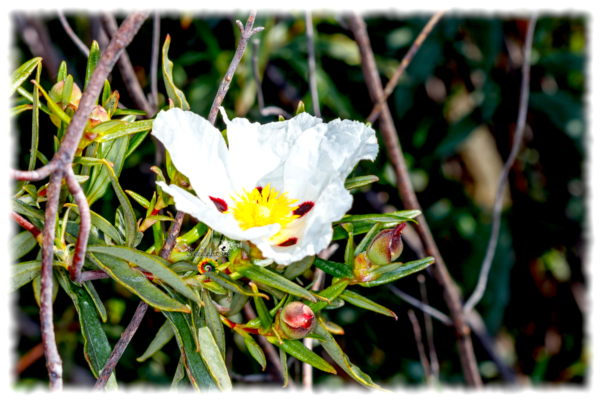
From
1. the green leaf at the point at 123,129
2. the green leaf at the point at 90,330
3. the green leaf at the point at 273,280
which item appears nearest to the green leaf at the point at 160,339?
the green leaf at the point at 90,330

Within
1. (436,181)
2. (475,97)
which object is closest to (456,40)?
(475,97)

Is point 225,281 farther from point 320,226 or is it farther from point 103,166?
point 103,166

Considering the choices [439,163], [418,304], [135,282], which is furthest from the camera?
[439,163]

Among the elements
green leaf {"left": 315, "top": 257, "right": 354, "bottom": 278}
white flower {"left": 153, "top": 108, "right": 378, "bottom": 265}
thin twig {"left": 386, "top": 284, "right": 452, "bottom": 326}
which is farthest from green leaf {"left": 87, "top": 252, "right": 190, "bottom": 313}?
thin twig {"left": 386, "top": 284, "right": 452, "bottom": 326}

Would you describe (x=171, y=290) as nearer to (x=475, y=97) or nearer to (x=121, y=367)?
(x=121, y=367)

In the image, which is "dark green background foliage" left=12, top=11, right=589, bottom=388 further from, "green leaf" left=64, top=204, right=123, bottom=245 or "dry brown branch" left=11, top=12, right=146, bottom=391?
"dry brown branch" left=11, top=12, right=146, bottom=391

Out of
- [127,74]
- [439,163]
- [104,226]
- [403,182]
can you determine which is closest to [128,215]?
[104,226]

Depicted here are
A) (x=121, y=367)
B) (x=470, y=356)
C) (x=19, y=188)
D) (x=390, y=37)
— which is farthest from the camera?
(x=390, y=37)
